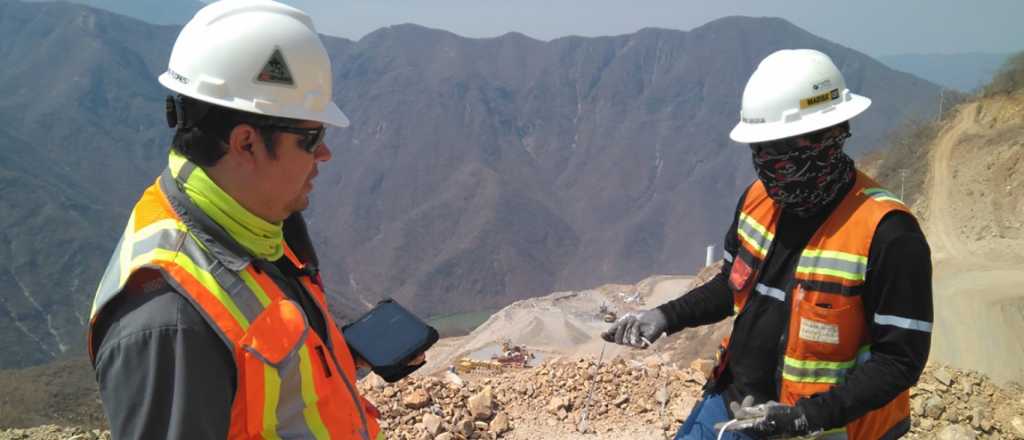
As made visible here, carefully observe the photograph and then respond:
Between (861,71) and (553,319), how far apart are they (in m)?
107

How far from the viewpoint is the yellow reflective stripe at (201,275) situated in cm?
129

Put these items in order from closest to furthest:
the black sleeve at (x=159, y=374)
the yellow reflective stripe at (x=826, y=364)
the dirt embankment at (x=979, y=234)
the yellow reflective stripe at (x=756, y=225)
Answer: the black sleeve at (x=159, y=374) < the yellow reflective stripe at (x=826, y=364) < the yellow reflective stripe at (x=756, y=225) < the dirt embankment at (x=979, y=234)

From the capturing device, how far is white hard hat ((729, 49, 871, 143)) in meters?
2.45

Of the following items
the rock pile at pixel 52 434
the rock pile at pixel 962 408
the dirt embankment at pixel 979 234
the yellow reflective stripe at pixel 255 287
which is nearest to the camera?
the yellow reflective stripe at pixel 255 287

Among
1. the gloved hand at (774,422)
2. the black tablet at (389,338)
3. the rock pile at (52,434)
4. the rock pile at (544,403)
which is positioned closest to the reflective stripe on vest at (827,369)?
the gloved hand at (774,422)

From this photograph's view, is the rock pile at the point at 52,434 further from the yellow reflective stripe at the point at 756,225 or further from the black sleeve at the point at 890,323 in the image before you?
the black sleeve at the point at 890,323

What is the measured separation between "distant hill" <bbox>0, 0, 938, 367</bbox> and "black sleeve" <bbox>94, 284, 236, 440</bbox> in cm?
6567

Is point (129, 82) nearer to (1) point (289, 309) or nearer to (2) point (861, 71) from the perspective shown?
(2) point (861, 71)

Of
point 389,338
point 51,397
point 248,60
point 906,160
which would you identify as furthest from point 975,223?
point 51,397

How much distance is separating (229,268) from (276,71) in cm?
48

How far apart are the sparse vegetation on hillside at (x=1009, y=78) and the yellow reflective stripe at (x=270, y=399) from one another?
89.3 feet

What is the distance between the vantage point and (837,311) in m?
2.25

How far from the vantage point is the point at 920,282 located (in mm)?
2125

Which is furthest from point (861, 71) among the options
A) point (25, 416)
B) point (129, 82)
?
point (129, 82)
